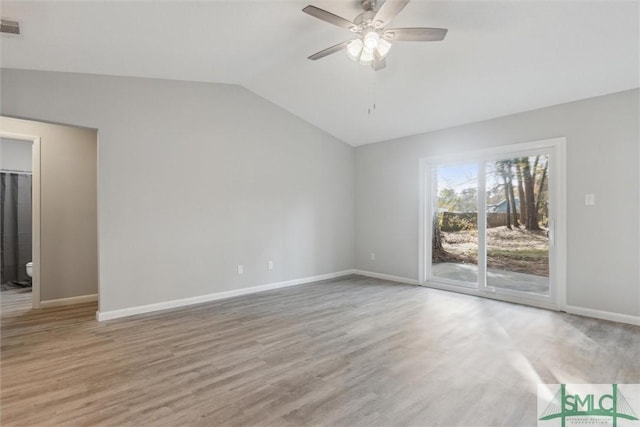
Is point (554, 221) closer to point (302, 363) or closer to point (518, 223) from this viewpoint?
point (518, 223)

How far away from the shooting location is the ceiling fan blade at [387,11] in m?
2.15

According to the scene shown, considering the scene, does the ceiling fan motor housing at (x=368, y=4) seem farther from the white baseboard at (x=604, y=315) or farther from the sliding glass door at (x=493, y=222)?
the white baseboard at (x=604, y=315)

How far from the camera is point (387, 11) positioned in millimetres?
2270

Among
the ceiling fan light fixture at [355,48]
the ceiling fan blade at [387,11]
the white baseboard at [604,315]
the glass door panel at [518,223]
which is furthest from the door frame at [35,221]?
the white baseboard at [604,315]

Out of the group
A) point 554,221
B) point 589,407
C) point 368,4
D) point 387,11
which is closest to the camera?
point 589,407

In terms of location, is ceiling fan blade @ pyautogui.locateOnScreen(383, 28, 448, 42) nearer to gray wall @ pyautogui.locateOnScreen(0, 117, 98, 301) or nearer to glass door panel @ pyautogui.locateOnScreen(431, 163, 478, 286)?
glass door panel @ pyautogui.locateOnScreen(431, 163, 478, 286)

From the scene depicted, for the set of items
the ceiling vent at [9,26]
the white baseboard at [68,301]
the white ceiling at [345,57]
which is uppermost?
the white ceiling at [345,57]

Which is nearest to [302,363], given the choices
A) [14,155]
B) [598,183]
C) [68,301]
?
[68,301]

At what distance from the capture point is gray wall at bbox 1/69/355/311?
366cm

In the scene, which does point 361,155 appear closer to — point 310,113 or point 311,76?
point 310,113

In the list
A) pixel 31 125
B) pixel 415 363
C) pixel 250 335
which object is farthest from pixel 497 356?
pixel 31 125

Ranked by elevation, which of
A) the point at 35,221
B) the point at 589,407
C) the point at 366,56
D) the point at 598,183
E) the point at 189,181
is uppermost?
the point at 366,56

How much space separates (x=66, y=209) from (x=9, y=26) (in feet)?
8.51

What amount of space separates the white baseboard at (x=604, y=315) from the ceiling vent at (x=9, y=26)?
20.9 ft
